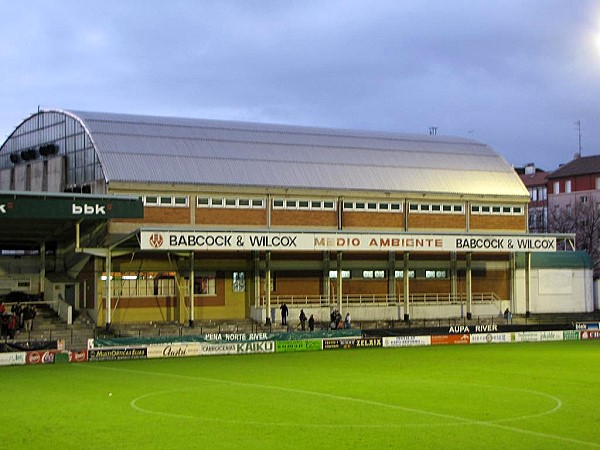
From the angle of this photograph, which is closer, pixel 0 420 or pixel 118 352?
pixel 0 420

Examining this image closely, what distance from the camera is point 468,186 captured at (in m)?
75.0

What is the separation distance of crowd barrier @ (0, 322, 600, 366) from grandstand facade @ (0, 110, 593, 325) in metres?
8.01

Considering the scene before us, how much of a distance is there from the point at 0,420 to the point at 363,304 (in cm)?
4136

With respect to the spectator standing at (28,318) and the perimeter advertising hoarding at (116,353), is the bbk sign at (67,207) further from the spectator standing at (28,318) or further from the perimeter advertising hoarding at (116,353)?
the perimeter advertising hoarding at (116,353)

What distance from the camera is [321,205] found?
69062 millimetres

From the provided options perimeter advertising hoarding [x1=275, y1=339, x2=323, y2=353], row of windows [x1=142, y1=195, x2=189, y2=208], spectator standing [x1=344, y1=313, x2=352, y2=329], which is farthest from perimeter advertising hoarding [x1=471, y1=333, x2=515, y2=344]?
row of windows [x1=142, y1=195, x2=189, y2=208]

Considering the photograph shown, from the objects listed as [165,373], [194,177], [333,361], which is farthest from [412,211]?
[165,373]

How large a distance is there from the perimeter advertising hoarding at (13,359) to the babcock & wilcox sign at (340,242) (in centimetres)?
1208

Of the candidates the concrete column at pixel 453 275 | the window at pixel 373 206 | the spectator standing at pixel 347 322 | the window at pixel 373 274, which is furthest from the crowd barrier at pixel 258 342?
the window at pixel 373 206

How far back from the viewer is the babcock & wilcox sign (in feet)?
191

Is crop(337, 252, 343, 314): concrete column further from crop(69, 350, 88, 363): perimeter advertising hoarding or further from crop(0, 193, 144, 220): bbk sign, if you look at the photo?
crop(69, 350, 88, 363): perimeter advertising hoarding

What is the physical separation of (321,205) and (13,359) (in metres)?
28.3

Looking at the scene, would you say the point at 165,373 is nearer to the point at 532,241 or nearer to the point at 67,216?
the point at 67,216

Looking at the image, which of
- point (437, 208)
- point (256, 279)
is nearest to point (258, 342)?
point (256, 279)
